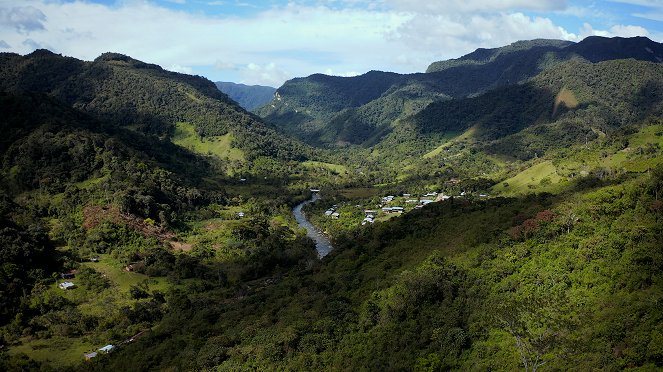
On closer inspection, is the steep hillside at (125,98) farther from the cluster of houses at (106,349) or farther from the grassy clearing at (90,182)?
the cluster of houses at (106,349)

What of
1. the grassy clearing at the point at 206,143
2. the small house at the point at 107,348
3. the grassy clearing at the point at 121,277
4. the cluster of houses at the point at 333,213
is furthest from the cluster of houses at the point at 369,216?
the grassy clearing at the point at 206,143

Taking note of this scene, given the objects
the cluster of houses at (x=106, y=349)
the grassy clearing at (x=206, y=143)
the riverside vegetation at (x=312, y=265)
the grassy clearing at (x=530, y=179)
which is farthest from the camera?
the grassy clearing at (x=206, y=143)

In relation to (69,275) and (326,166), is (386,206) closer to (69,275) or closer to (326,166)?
(69,275)

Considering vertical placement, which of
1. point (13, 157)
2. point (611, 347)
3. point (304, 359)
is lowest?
point (304, 359)

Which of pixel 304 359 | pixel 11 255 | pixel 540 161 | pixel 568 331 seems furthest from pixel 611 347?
pixel 540 161

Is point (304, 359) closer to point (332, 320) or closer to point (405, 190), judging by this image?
point (332, 320)

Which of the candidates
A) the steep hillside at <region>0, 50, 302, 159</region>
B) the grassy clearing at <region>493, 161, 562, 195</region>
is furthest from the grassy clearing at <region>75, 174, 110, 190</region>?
the grassy clearing at <region>493, 161, 562, 195</region>
